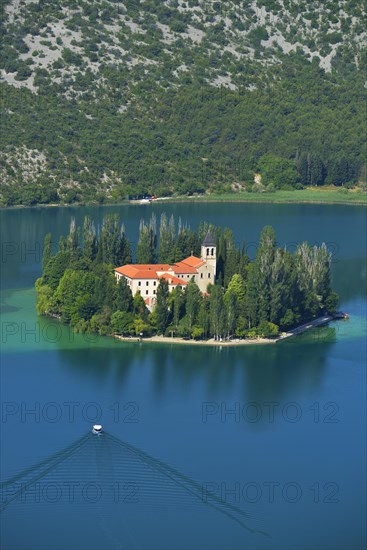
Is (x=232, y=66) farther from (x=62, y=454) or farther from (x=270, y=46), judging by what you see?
(x=62, y=454)

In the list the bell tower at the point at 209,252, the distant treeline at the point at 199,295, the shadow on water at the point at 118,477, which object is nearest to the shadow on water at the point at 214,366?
the distant treeline at the point at 199,295

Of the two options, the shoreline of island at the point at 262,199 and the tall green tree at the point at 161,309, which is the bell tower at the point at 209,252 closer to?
the tall green tree at the point at 161,309

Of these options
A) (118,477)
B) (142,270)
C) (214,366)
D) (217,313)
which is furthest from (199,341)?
(118,477)

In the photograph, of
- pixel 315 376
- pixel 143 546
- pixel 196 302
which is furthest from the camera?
pixel 196 302

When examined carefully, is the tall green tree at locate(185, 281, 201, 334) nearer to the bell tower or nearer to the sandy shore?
the sandy shore

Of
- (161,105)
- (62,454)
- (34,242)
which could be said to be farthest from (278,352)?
(161,105)

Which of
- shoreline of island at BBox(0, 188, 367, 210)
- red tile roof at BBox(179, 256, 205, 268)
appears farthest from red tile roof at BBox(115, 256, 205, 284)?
shoreline of island at BBox(0, 188, 367, 210)

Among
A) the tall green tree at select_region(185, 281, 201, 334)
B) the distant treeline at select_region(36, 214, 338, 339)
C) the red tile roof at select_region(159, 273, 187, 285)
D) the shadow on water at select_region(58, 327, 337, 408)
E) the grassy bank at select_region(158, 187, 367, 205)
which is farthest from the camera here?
the grassy bank at select_region(158, 187, 367, 205)
